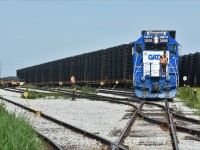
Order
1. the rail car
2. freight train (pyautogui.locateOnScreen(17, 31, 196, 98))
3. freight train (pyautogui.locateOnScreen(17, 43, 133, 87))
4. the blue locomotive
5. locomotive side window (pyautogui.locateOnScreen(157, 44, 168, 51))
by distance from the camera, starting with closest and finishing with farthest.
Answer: the blue locomotive → freight train (pyautogui.locateOnScreen(17, 31, 196, 98)) → locomotive side window (pyautogui.locateOnScreen(157, 44, 168, 51)) → freight train (pyautogui.locateOnScreen(17, 43, 133, 87)) → the rail car

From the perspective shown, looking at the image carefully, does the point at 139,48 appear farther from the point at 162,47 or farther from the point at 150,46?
the point at 162,47

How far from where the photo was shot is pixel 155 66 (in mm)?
25344

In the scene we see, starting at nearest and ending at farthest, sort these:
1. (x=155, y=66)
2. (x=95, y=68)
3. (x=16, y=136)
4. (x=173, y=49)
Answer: (x=16, y=136) < (x=155, y=66) < (x=173, y=49) < (x=95, y=68)

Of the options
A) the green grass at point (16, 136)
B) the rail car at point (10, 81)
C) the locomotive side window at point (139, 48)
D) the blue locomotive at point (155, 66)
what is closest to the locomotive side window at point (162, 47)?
the blue locomotive at point (155, 66)

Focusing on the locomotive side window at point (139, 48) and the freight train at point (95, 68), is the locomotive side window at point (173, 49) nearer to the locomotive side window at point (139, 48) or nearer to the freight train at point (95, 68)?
the locomotive side window at point (139, 48)

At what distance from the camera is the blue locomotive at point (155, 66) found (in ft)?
82.3

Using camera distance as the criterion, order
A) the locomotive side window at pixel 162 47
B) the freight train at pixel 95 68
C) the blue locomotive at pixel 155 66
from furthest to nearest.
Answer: the freight train at pixel 95 68 → the locomotive side window at pixel 162 47 → the blue locomotive at pixel 155 66

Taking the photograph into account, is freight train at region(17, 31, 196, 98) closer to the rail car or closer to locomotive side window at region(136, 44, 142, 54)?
locomotive side window at region(136, 44, 142, 54)

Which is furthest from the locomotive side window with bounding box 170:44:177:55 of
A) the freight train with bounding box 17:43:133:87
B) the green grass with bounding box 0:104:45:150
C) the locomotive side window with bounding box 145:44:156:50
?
the green grass with bounding box 0:104:45:150

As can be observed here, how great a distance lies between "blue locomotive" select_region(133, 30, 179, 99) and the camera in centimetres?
2508

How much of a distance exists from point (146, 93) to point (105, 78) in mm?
20660

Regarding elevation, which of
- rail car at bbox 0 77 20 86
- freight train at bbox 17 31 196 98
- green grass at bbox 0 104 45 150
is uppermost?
freight train at bbox 17 31 196 98

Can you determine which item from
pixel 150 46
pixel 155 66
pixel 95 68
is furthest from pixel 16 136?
pixel 95 68

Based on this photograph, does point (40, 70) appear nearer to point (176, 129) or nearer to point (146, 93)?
point (146, 93)
